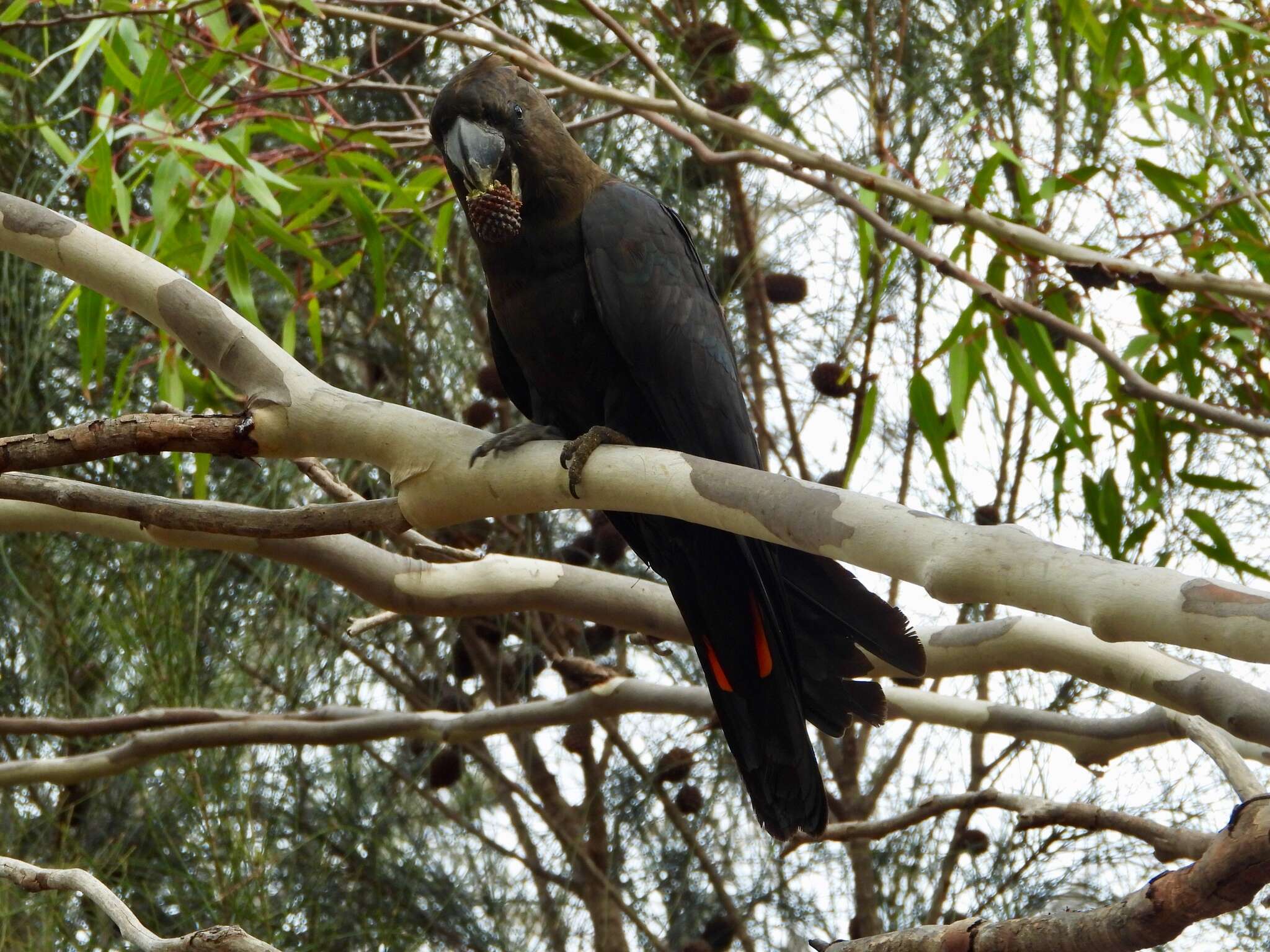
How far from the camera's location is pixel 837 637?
1476 millimetres

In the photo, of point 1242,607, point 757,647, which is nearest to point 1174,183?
point 757,647

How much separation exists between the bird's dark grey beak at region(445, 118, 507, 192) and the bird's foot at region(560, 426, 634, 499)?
359mm

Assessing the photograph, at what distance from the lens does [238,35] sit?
7.25 ft

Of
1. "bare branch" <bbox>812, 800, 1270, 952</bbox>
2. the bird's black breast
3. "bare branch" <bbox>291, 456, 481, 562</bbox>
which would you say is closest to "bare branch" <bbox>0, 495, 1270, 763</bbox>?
"bare branch" <bbox>291, 456, 481, 562</bbox>

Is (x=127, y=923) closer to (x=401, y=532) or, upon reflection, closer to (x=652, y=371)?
(x=401, y=532)

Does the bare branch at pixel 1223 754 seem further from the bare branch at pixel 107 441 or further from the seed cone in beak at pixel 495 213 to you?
the bare branch at pixel 107 441

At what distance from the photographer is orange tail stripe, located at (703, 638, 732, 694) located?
62.9 inches

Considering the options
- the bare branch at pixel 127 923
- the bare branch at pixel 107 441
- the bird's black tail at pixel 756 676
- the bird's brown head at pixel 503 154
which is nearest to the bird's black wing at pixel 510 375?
the bird's brown head at pixel 503 154

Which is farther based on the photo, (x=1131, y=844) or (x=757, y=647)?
(x=1131, y=844)

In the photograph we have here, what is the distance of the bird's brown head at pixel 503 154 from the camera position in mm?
1518

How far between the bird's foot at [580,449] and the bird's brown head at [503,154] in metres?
0.32

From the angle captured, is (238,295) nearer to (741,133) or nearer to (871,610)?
(741,133)

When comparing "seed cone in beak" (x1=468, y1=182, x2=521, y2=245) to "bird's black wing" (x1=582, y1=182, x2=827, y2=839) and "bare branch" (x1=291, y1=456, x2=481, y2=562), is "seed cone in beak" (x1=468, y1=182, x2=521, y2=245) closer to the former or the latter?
"bird's black wing" (x1=582, y1=182, x2=827, y2=839)

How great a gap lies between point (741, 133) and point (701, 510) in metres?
0.84
